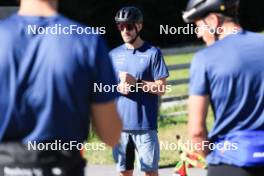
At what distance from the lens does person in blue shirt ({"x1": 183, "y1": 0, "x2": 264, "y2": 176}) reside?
3.96 meters

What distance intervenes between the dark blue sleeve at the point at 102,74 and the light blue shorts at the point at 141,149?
12.5ft

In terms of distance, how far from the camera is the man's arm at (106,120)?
11.6 ft

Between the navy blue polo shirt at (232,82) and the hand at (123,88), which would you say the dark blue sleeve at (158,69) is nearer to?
the hand at (123,88)

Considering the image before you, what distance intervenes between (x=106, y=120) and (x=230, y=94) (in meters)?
0.79

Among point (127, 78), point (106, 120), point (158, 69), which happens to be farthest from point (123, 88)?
point (106, 120)

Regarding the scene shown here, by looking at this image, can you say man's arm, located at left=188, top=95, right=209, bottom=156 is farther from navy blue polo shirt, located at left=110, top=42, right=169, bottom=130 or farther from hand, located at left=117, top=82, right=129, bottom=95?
navy blue polo shirt, located at left=110, top=42, right=169, bottom=130

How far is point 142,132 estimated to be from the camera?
A: 24.2 feet

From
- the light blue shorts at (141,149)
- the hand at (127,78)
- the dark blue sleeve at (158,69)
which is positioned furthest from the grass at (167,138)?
the hand at (127,78)

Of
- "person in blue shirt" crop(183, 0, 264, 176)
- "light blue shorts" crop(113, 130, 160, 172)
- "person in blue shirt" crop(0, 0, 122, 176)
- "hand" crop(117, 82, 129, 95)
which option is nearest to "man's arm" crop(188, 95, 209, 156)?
"person in blue shirt" crop(183, 0, 264, 176)

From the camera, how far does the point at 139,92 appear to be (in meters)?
7.34

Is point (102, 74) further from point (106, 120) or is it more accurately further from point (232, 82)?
point (232, 82)

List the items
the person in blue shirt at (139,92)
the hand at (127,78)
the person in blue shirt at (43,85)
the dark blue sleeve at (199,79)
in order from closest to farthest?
the person in blue shirt at (43,85) → the dark blue sleeve at (199,79) → the hand at (127,78) → the person in blue shirt at (139,92)

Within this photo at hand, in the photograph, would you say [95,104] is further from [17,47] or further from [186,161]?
[186,161]

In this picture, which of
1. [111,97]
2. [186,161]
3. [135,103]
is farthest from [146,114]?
[111,97]
